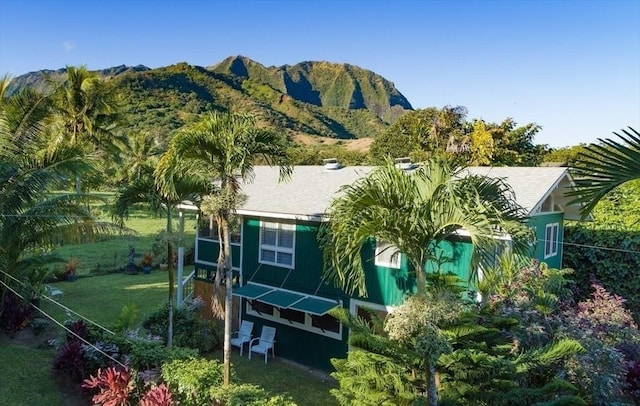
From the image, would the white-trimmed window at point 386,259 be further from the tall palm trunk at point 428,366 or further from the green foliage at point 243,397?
the green foliage at point 243,397

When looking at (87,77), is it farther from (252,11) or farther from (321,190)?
(321,190)

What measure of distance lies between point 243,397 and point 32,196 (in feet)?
27.2

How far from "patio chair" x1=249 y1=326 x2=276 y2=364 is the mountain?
48.9ft

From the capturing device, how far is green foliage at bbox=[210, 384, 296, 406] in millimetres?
7379

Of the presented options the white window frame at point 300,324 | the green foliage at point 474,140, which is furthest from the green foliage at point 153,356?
the green foliage at point 474,140

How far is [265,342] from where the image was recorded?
14102 millimetres

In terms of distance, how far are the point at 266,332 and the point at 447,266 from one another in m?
6.35

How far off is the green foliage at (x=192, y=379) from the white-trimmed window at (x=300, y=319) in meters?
4.76

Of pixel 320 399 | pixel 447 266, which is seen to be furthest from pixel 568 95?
pixel 320 399

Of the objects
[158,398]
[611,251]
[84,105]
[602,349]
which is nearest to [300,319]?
[158,398]

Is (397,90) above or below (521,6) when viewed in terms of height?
above

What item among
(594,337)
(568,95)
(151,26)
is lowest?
(594,337)

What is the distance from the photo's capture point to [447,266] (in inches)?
444

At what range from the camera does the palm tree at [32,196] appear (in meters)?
11.6
